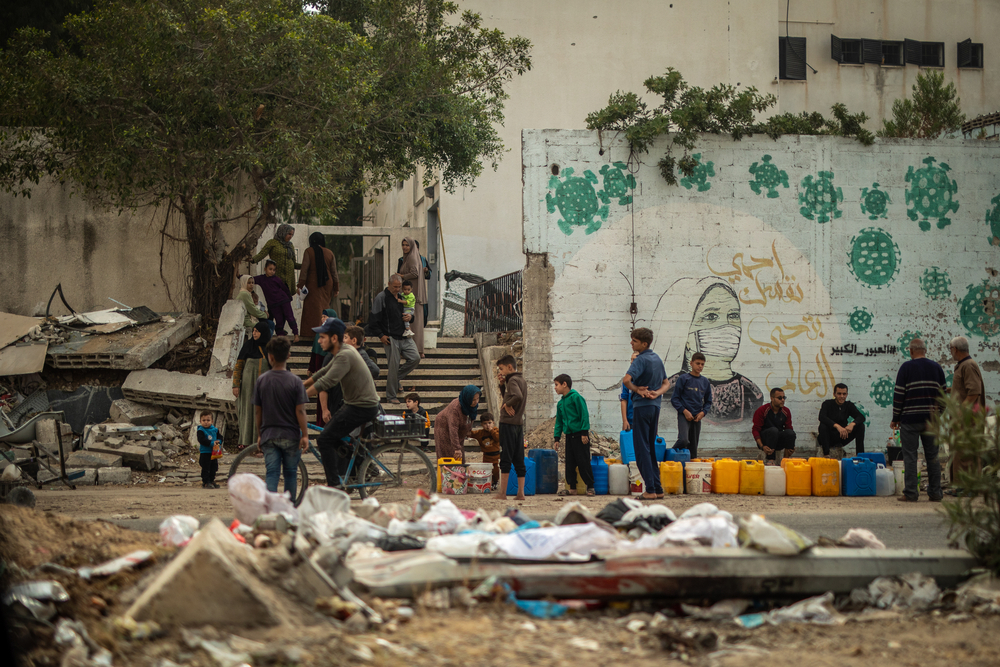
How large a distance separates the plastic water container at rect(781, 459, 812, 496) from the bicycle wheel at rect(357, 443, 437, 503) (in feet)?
15.6

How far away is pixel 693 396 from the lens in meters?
11.9

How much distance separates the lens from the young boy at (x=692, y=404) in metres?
11.9

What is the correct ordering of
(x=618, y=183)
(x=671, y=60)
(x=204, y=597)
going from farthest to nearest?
(x=671, y=60) < (x=618, y=183) < (x=204, y=597)

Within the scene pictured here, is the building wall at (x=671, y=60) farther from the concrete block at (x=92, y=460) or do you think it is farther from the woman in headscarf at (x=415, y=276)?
the concrete block at (x=92, y=460)

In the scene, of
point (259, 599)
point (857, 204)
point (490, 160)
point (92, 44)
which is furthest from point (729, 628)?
point (490, 160)

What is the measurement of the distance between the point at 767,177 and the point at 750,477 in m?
5.51

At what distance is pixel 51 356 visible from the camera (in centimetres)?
1422

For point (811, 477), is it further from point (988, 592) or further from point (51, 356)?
point (51, 356)

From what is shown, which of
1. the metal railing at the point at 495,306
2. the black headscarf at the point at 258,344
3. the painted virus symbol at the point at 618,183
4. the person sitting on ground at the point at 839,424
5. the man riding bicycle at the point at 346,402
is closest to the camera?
the man riding bicycle at the point at 346,402

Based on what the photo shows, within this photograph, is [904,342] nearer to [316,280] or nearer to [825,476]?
[825,476]

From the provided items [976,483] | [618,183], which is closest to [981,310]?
[618,183]

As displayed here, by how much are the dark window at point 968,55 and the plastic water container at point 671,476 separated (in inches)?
815

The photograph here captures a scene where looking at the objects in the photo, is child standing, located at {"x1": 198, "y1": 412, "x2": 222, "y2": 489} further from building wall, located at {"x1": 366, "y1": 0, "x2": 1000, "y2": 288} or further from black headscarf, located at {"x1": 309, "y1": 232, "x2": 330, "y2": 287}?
building wall, located at {"x1": 366, "y1": 0, "x2": 1000, "y2": 288}

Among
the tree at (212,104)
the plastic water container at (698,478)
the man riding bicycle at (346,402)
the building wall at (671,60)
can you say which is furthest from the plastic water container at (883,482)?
the building wall at (671,60)
